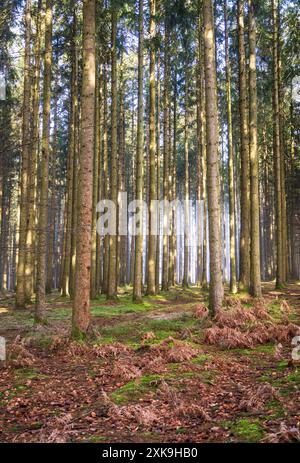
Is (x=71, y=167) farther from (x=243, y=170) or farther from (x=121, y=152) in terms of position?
(x=243, y=170)

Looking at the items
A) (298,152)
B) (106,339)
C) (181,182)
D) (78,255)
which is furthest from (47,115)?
(181,182)

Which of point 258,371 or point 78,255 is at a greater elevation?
point 78,255

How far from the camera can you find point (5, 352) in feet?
26.2

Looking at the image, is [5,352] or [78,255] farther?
[78,255]

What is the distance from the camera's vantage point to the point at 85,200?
8.80 meters

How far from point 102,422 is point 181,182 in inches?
1586

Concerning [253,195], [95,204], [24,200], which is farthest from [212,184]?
[24,200]

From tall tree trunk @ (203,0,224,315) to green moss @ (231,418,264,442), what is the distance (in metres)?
6.26

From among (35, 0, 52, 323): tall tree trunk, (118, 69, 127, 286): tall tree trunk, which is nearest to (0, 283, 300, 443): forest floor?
(35, 0, 52, 323): tall tree trunk

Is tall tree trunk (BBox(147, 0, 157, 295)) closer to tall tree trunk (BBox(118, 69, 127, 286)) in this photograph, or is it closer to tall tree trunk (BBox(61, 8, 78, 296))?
tall tree trunk (BBox(61, 8, 78, 296))

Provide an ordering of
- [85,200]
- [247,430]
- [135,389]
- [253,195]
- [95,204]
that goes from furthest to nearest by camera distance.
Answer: [95,204] < [253,195] < [85,200] < [135,389] < [247,430]

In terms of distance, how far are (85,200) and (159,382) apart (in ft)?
15.5

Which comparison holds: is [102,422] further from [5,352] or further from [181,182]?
[181,182]

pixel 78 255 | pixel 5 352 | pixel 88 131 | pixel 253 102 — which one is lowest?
pixel 5 352
